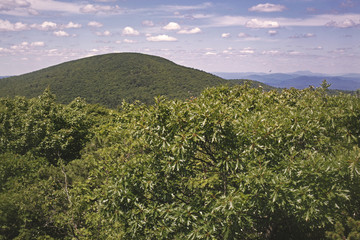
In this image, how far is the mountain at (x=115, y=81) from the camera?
420 ft

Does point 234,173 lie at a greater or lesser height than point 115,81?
lesser

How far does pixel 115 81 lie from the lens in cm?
15262

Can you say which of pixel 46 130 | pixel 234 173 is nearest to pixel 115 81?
pixel 46 130

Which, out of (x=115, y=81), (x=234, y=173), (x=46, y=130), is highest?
(x=115, y=81)

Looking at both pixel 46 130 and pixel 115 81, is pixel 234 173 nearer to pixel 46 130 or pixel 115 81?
Result: pixel 46 130

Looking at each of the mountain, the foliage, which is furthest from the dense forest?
the mountain

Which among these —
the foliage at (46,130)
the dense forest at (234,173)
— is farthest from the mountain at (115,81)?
the dense forest at (234,173)

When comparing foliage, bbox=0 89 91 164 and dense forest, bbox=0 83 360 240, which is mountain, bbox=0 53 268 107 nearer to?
foliage, bbox=0 89 91 164

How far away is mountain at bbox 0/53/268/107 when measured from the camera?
128 meters

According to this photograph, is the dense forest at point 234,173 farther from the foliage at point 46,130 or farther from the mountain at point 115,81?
the mountain at point 115,81

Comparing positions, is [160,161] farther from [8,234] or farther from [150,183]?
[8,234]

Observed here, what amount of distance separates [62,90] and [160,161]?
139 metres

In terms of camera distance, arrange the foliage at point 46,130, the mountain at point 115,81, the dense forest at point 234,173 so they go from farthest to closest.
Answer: the mountain at point 115,81 < the foliage at point 46,130 < the dense forest at point 234,173

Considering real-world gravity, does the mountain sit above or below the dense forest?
above
